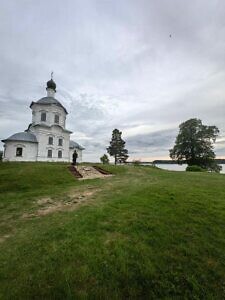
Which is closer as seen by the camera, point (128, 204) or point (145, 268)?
point (145, 268)

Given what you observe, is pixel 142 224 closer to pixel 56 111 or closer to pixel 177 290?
pixel 177 290

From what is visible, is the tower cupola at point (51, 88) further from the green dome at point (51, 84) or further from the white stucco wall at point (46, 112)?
the white stucco wall at point (46, 112)

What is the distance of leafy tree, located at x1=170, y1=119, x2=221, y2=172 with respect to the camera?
40.8 m

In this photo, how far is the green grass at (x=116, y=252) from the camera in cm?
342

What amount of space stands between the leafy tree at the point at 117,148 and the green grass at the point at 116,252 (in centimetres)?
4721

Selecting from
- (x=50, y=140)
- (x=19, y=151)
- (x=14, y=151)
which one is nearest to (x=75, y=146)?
(x=50, y=140)

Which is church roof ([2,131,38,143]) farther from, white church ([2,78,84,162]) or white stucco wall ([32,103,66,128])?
white stucco wall ([32,103,66,128])

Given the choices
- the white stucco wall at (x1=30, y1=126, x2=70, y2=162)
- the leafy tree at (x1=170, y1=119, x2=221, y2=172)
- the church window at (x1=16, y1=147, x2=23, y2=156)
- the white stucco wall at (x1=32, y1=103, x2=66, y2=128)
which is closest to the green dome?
the white stucco wall at (x1=32, y1=103, x2=66, y2=128)

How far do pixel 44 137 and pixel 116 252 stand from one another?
31.5 meters

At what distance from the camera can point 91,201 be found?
8.52 m

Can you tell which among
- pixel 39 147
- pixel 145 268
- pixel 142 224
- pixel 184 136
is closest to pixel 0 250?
pixel 145 268

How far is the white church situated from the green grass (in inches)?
1044

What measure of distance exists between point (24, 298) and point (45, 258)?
1026 millimetres

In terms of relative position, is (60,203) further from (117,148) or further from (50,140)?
(117,148)
